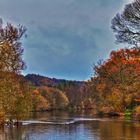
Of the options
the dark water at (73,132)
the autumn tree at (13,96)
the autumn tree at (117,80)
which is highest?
the autumn tree at (117,80)

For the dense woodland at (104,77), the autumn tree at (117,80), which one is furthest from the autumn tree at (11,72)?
the autumn tree at (117,80)

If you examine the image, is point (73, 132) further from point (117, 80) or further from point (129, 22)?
point (117, 80)

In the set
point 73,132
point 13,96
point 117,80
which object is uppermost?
point 117,80

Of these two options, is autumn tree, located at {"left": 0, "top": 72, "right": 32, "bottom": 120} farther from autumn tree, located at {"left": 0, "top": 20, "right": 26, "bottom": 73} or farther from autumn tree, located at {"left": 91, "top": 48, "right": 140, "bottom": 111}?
autumn tree, located at {"left": 91, "top": 48, "right": 140, "bottom": 111}

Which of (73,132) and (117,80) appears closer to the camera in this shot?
(73,132)

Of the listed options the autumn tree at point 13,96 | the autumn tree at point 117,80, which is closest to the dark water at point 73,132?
the autumn tree at point 13,96

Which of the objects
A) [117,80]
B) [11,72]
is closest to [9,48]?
[11,72]

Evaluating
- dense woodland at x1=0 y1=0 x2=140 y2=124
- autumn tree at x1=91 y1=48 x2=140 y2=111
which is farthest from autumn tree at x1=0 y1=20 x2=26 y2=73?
autumn tree at x1=91 y1=48 x2=140 y2=111

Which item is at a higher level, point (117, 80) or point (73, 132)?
point (117, 80)

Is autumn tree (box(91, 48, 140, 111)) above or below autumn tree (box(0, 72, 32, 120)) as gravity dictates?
above

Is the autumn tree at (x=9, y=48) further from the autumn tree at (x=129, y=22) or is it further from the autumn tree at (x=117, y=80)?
the autumn tree at (x=117, y=80)

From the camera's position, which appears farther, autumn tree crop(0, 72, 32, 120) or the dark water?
autumn tree crop(0, 72, 32, 120)

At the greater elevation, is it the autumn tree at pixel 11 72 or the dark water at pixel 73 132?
the autumn tree at pixel 11 72

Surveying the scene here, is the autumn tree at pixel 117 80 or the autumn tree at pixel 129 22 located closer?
the autumn tree at pixel 129 22
